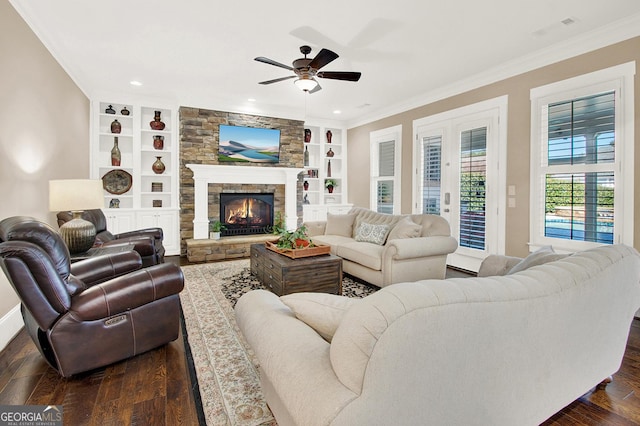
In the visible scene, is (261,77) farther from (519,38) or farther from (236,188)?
(519,38)

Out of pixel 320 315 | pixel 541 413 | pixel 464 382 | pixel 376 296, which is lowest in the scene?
pixel 541 413

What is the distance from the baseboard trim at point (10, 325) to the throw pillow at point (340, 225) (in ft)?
12.0

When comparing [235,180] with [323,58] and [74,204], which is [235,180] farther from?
[323,58]

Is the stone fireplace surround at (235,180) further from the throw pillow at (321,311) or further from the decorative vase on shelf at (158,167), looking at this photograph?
the throw pillow at (321,311)

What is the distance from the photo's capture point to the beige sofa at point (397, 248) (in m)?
3.62

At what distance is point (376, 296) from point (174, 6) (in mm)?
3271

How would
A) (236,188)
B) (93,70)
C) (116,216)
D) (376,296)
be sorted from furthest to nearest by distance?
(236,188) < (116,216) < (93,70) < (376,296)

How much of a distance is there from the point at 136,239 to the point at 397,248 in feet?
10.1

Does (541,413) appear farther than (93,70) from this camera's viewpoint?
No

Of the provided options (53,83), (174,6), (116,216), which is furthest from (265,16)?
(116,216)

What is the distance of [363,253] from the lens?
12.9 ft

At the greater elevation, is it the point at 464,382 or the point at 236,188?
the point at 236,188

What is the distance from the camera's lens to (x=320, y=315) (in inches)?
49.3

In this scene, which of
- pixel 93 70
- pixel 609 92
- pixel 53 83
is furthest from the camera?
pixel 93 70
